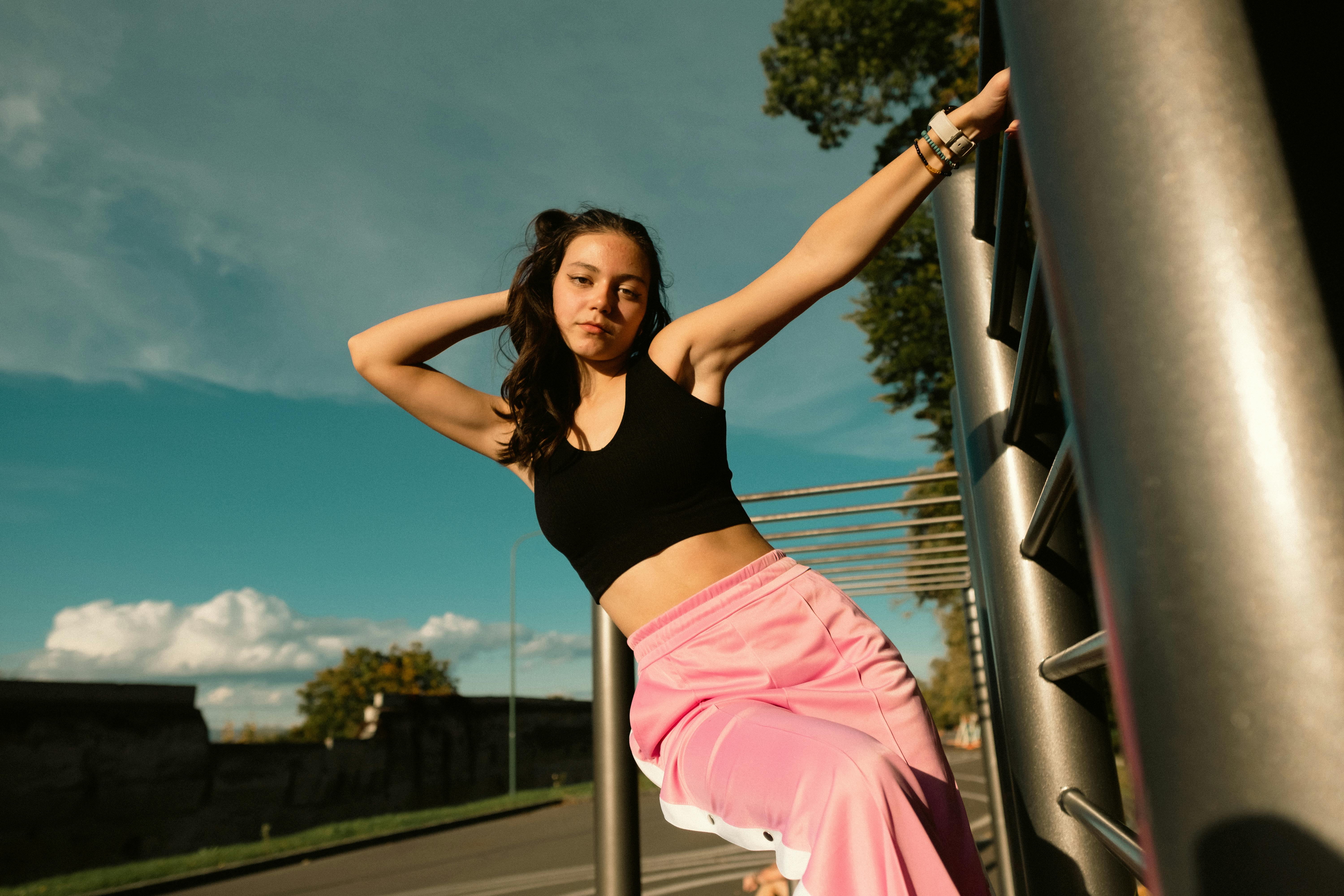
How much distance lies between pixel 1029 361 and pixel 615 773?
6.32ft

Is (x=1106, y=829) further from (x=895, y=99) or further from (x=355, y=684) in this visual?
(x=355, y=684)

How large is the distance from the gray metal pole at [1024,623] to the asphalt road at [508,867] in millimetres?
6939

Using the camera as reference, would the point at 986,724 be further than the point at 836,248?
Yes

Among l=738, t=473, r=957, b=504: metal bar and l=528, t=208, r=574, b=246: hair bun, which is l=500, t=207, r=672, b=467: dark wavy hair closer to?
l=528, t=208, r=574, b=246: hair bun

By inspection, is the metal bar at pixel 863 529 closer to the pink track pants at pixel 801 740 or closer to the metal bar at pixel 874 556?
the metal bar at pixel 874 556

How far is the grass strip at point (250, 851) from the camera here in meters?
11.6

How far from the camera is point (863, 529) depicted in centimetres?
383

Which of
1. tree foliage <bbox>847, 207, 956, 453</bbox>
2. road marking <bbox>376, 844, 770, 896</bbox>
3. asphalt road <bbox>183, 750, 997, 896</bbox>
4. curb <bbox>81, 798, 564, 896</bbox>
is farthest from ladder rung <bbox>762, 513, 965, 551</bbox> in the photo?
curb <bbox>81, 798, 564, 896</bbox>

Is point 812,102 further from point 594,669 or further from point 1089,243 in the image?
point 1089,243

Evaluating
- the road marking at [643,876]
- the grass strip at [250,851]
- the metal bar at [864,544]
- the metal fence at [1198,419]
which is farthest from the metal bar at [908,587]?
the grass strip at [250,851]

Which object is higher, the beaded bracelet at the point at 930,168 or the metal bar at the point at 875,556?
the beaded bracelet at the point at 930,168

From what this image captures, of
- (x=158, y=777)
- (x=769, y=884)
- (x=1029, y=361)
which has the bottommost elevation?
(x=769, y=884)

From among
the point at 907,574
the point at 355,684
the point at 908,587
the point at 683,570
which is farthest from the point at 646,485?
the point at 355,684

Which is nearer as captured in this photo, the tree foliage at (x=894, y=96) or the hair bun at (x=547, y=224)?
the hair bun at (x=547, y=224)
